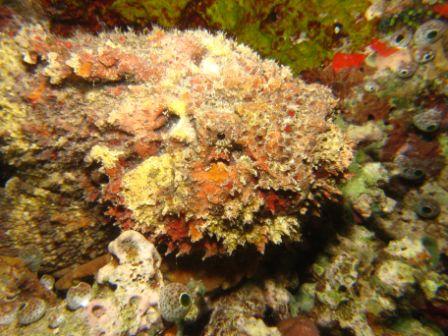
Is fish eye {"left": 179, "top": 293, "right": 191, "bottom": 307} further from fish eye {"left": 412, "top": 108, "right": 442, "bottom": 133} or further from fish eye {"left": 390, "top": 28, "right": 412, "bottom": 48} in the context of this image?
fish eye {"left": 390, "top": 28, "right": 412, "bottom": 48}

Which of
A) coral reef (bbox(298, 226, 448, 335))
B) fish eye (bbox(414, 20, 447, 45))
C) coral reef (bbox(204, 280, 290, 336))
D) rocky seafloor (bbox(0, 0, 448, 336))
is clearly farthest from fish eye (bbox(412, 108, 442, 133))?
coral reef (bbox(204, 280, 290, 336))

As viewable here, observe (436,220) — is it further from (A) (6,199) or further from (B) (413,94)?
(A) (6,199)

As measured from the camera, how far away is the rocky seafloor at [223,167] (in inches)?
99.9

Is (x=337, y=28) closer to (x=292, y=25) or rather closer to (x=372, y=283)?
(x=292, y=25)

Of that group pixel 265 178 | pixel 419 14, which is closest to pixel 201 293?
pixel 265 178

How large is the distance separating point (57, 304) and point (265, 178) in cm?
254

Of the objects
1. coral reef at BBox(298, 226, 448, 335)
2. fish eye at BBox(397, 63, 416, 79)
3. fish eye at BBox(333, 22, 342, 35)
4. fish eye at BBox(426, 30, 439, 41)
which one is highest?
fish eye at BBox(426, 30, 439, 41)

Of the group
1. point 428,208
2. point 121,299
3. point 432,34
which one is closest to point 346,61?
point 432,34

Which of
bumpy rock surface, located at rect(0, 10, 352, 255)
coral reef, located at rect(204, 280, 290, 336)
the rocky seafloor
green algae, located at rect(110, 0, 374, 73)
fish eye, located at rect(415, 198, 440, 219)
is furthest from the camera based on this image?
fish eye, located at rect(415, 198, 440, 219)

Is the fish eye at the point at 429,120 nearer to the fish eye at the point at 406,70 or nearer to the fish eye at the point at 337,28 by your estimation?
the fish eye at the point at 406,70

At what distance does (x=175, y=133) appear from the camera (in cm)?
259

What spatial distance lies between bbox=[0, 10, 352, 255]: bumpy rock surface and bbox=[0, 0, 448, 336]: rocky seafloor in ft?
0.05

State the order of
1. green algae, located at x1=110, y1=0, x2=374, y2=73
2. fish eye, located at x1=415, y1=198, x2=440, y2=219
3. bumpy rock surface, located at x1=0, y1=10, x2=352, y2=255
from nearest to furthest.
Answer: bumpy rock surface, located at x1=0, y1=10, x2=352, y2=255, green algae, located at x1=110, y1=0, x2=374, y2=73, fish eye, located at x1=415, y1=198, x2=440, y2=219

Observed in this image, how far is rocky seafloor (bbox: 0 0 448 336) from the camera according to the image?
254cm
